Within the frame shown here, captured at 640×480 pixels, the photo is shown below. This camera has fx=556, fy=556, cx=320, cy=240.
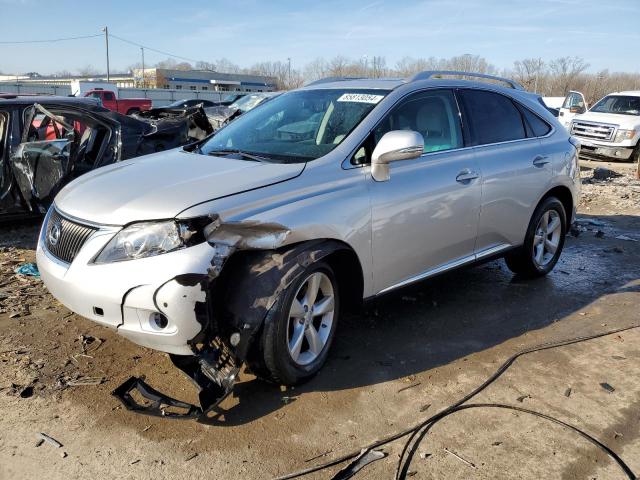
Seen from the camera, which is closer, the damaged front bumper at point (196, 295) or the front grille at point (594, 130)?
the damaged front bumper at point (196, 295)

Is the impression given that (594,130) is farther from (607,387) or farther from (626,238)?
(607,387)

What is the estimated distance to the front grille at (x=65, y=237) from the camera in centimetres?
310

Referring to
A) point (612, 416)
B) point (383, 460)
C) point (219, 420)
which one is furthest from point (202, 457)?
point (612, 416)

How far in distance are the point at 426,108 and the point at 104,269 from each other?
258 centimetres

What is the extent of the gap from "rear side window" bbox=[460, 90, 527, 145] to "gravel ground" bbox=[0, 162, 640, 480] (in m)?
1.43

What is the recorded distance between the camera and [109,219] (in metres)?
3.00

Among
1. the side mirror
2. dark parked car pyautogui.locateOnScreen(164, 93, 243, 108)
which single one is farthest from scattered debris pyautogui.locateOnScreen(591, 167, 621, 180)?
dark parked car pyautogui.locateOnScreen(164, 93, 243, 108)

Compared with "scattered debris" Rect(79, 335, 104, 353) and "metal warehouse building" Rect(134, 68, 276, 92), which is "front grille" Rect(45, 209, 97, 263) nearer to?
"scattered debris" Rect(79, 335, 104, 353)

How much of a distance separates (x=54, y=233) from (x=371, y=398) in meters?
2.16

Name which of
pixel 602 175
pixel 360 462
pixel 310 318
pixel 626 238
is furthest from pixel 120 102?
pixel 360 462

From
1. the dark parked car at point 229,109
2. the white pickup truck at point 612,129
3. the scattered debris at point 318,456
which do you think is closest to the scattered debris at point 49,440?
the scattered debris at point 318,456

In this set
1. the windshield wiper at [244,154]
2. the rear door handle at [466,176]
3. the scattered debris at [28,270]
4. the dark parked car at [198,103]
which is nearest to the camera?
the windshield wiper at [244,154]

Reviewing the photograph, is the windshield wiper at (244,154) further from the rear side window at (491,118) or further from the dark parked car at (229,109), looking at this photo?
the dark parked car at (229,109)

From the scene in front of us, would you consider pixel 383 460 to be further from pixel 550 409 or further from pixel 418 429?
pixel 550 409
